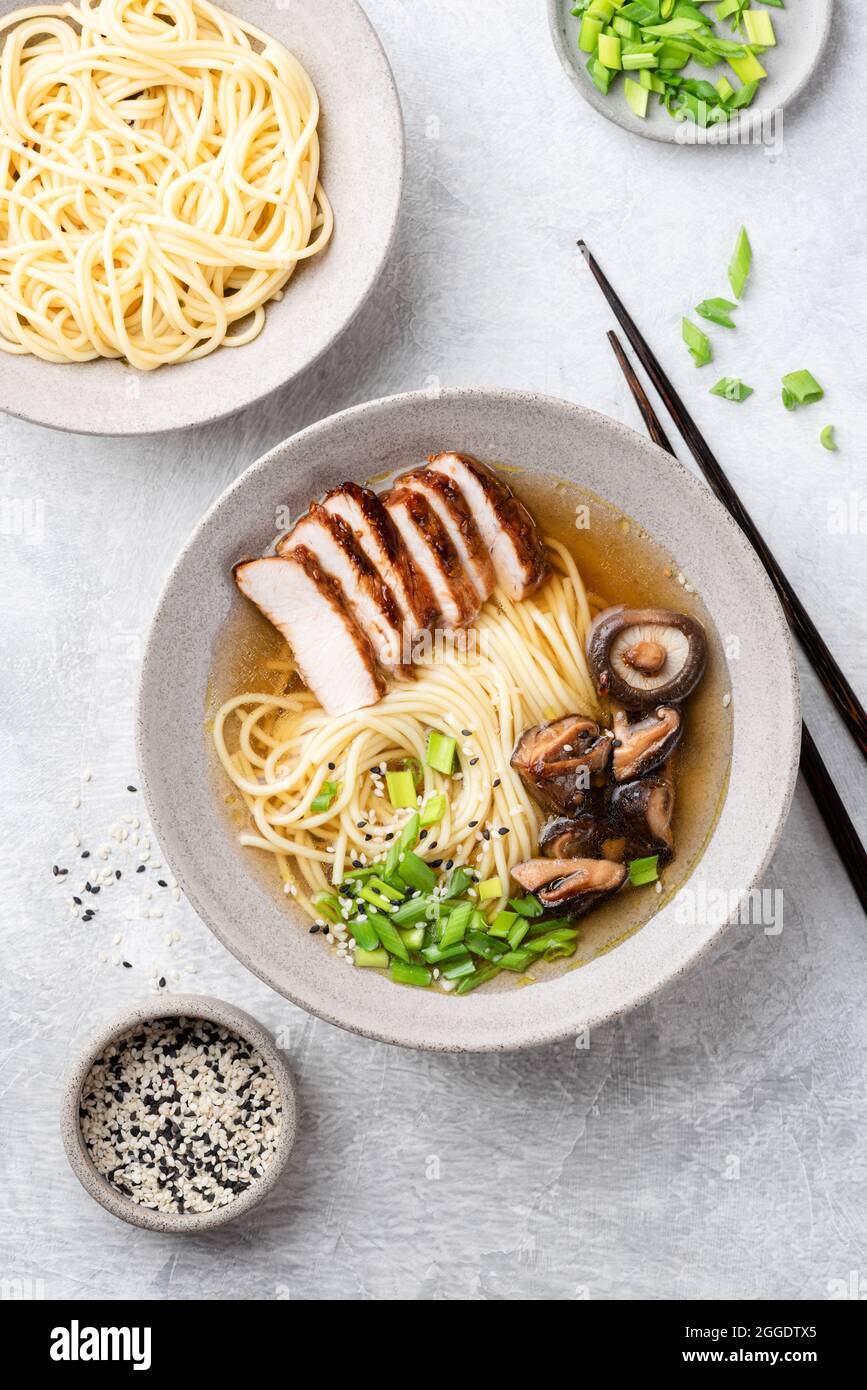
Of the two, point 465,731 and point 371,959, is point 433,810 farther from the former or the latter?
point 371,959

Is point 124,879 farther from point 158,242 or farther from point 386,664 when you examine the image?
point 158,242

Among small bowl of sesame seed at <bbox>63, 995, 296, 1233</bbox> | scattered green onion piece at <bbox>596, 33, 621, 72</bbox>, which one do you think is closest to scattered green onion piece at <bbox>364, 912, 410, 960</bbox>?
small bowl of sesame seed at <bbox>63, 995, 296, 1233</bbox>

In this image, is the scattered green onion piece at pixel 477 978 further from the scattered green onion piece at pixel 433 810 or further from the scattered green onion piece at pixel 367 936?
the scattered green onion piece at pixel 433 810

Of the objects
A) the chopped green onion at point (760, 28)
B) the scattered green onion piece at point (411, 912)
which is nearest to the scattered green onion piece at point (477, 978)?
the scattered green onion piece at point (411, 912)

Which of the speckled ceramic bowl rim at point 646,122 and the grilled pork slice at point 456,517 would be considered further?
the speckled ceramic bowl rim at point 646,122

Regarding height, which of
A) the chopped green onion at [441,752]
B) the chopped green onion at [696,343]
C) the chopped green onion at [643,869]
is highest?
the chopped green onion at [696,343]

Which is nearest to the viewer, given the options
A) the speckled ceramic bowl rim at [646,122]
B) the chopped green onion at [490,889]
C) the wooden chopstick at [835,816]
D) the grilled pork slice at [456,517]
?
the grilled pork slice at [456,517]

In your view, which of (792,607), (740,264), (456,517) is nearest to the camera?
(456,517)

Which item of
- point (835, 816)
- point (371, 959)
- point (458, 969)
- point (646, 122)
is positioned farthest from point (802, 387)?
point (371, 959)
